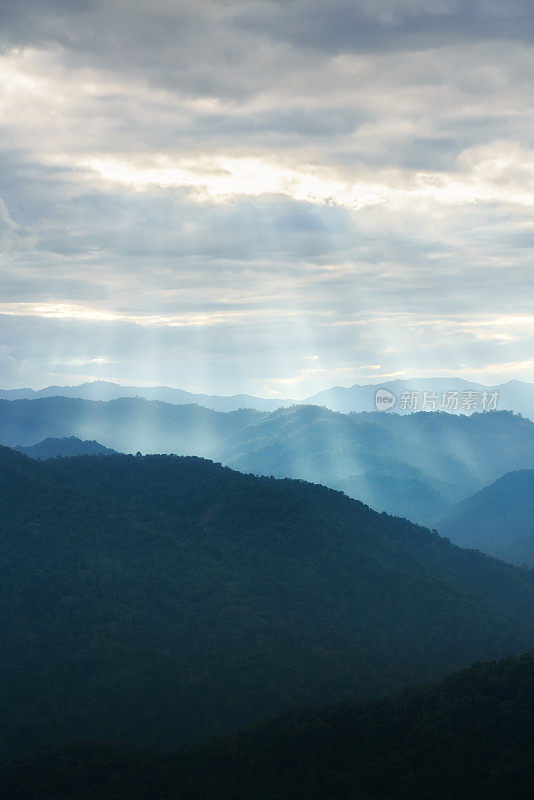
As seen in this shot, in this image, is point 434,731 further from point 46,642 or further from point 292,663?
point 46,642

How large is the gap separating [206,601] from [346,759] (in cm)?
6142

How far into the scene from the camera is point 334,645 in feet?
398

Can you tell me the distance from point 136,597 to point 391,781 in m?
72.1

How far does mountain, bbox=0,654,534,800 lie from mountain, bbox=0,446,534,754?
16.5 metres

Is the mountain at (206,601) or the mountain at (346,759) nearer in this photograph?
the mountain at (346,759)

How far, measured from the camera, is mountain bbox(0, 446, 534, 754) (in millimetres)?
100688

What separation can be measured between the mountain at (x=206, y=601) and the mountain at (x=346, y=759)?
16531 millimetres

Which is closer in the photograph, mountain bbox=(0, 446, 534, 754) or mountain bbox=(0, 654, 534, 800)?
mountain bbox=(0, 654, 534, 800)

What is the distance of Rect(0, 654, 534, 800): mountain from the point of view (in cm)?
6338

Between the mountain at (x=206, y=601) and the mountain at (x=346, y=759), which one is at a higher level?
the mountain at (x=206, y=601)

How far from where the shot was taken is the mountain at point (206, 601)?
100688 millimetres

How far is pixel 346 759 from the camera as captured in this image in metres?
70.9

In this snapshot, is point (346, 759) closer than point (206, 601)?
Yes

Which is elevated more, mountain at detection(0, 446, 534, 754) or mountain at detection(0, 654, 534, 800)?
mountain at detection(0, 446, 534, 754)
